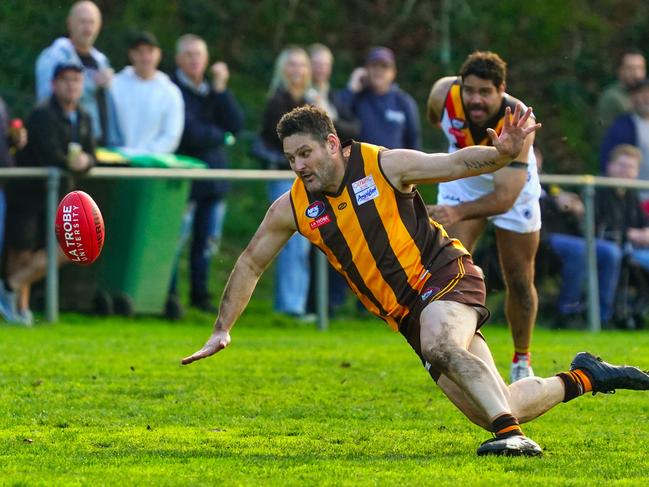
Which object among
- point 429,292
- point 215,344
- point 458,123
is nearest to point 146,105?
point 458,123

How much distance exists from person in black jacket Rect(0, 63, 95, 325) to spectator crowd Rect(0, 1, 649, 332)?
1 cm

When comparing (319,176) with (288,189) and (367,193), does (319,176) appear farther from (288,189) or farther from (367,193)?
(288,189)

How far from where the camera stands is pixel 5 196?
14.3 m

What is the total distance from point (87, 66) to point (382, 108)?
3078 millimetres

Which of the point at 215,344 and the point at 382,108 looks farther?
the point at 382,108

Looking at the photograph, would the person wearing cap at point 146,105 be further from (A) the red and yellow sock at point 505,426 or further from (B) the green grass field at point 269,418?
(A) the red and yellow sock at point 505,426

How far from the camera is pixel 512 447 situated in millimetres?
7539

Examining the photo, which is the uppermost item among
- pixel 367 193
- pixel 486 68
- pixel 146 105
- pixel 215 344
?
pixel 486 68

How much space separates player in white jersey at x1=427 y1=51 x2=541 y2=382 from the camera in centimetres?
1025

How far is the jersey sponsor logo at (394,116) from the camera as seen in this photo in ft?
52.8

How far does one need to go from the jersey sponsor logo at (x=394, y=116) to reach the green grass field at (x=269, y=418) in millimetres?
3157

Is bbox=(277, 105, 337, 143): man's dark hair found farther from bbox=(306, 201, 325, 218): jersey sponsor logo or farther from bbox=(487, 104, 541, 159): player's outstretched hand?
bbox=(487, 104, 541, 159): player's outstretched hand

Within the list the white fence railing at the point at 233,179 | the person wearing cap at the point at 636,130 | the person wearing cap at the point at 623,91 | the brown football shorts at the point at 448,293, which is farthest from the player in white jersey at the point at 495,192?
the person wearing cap at the point at 623,91

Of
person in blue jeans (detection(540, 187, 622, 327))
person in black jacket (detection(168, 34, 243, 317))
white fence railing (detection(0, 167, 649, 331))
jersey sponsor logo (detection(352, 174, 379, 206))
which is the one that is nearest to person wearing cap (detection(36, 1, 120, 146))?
white fence railing (detection(0, 167, 649, 331))
